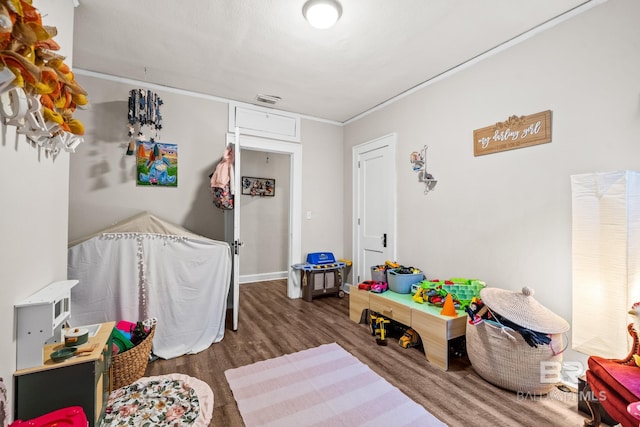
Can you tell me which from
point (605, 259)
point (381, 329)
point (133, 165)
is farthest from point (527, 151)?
point (133, 165)

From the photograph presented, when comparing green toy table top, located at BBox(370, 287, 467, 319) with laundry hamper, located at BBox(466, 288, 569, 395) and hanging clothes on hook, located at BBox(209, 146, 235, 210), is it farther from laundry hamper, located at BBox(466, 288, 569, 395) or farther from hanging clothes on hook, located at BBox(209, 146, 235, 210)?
hanging clothes on hook, located at BBox(209, 146, 235, 210)

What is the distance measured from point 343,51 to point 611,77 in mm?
1948

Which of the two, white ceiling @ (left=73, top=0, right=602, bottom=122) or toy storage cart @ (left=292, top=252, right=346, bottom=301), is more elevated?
white ceiling @ (left=73, top=0, right=602, bottom=122)

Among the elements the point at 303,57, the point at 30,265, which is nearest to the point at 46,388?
the point at 30,265

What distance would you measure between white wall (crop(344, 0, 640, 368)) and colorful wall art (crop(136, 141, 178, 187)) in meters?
2.82

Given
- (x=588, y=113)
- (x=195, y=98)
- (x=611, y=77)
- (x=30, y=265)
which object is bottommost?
(x=30, y=265)

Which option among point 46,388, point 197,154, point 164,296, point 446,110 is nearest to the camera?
point 46,388

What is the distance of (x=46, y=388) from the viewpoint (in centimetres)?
128

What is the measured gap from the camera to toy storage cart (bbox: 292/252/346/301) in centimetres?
394

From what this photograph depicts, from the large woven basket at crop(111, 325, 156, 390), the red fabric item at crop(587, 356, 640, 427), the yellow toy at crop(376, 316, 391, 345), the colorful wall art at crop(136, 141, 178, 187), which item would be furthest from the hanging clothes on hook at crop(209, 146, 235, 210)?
the red fabric item at crop(587, 356, 640, 427)

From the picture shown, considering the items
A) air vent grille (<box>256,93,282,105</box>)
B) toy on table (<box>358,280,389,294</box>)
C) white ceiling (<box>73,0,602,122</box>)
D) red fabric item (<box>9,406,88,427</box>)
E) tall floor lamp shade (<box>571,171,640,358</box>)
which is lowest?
red fabric item (<box>9,406,88,427</box>)

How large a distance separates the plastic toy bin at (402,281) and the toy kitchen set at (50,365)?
250cm

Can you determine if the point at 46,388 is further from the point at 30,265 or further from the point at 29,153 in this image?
the point at 29,153

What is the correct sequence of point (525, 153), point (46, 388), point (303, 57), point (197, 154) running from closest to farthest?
point (46, 388), point (525, 153), point (303, 57), point (197, 154)
